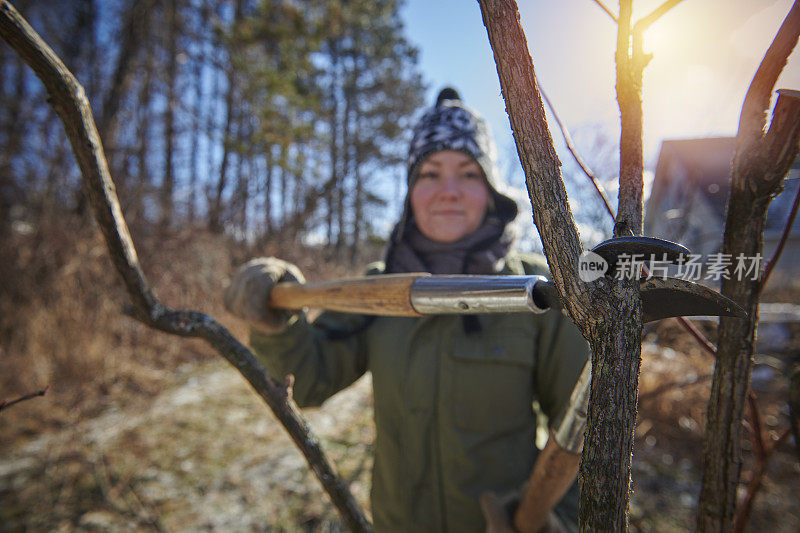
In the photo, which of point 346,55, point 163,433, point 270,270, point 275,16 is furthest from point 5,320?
point 346,55

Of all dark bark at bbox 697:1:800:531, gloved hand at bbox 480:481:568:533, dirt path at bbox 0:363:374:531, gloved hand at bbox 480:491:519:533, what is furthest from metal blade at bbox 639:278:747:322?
dirt path at bbox 0:363:374:531

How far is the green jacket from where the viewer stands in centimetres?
159

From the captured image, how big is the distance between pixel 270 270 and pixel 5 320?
4.81m

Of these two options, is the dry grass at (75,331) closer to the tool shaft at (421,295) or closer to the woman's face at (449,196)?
the tool shaft at (421,295)

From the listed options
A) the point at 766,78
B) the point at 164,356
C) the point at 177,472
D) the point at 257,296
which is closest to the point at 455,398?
the point at 257,296

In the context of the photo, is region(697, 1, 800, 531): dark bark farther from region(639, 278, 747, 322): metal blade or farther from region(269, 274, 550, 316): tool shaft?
region(269, 274, 550, 316): tool shaft

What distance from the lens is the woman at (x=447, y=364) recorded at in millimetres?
1600

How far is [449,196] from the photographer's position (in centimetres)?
193

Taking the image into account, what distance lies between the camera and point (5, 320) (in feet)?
14.0

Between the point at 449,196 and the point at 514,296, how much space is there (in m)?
1.21

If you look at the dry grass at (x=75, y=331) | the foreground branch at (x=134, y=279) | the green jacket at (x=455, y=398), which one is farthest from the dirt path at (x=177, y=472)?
the foreground branch at (x=134, y=279)

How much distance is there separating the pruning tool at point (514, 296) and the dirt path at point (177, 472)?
182cm

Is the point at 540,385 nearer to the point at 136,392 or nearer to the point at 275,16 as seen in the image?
the point at 136,392

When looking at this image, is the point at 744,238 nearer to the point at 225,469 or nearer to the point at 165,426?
the point at 225,469
